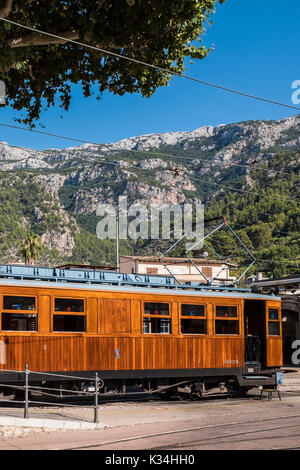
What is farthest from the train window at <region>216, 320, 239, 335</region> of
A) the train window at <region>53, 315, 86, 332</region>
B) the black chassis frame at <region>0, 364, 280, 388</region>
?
the train window at <region>53, 315, 86, 332</region>

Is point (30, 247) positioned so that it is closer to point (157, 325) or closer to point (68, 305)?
point (157, 325)

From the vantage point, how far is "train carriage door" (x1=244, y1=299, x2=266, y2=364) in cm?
2064

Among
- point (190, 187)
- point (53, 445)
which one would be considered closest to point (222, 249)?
point (190, 187)

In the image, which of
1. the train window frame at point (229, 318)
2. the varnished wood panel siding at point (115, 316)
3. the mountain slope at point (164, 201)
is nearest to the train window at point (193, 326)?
the train window frame at point (229, 318)

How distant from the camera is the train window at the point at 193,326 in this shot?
1872cm

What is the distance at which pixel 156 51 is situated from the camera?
16938mm

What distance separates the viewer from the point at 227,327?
1977 cm

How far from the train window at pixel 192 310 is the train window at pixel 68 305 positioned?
3450mm

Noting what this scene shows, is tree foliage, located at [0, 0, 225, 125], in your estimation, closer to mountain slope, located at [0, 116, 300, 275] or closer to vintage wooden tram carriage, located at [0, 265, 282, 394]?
vintage wooden tram carriage, located at [0, 265, 282, 394]

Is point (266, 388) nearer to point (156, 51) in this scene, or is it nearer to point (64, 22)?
point (156, 51)

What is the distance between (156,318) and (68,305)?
113 inches

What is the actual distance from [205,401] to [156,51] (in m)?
10.6

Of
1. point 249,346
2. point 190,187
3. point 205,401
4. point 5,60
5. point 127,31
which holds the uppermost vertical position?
point 190,187
